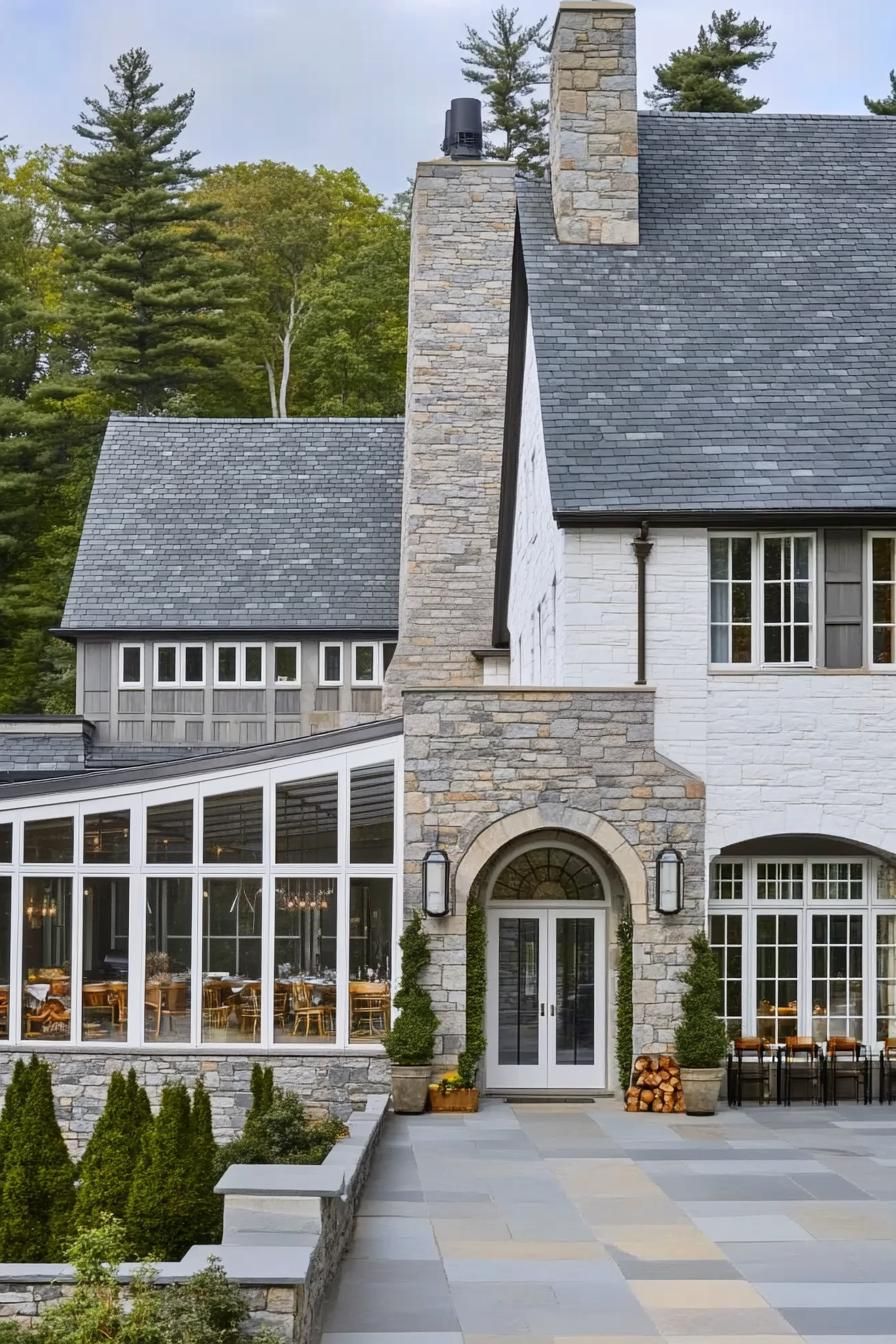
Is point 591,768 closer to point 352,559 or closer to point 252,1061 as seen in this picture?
point 252,1061

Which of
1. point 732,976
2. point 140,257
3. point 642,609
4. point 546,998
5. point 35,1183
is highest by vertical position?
point 140,257

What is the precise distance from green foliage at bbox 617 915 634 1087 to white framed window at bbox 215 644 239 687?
16734 mm

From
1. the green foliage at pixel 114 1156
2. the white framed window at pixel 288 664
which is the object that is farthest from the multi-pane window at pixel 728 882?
the white framed window at pixel 288 664

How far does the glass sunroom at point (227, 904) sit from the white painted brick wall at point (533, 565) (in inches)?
115

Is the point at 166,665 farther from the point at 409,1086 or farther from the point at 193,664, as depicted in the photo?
the point at 409,1086

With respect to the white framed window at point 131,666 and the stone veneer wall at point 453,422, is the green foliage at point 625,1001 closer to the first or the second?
the stone veneer wall at point 453,422

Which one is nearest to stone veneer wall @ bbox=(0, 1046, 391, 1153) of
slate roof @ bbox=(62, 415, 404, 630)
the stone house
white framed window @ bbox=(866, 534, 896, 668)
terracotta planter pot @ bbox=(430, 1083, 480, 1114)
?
the stone house

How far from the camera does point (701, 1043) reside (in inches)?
717

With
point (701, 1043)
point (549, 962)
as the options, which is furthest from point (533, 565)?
point (701, 1043)

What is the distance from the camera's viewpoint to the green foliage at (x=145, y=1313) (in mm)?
8148

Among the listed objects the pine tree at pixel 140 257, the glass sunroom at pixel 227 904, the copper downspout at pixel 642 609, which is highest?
the pine tree at pixel 140 257

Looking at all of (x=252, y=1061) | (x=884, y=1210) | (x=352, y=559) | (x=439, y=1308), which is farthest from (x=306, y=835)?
(x=352, y=559)

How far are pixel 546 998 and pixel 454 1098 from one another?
1709 millimetres

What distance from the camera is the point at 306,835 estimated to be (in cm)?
1934
